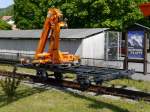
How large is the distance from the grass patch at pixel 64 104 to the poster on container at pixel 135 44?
727cm

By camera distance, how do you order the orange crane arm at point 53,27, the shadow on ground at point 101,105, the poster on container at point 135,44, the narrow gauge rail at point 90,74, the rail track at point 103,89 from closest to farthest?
the shadow on ground at point 101,105 < the rail track at point 103,89 < the narrow gauge rail at point 90,74 < the orange crane arm at point 53,27 < the poster on container at point 135,44

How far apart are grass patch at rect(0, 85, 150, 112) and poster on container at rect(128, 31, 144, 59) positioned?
727 cm

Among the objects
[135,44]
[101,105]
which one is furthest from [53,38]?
[101,105]

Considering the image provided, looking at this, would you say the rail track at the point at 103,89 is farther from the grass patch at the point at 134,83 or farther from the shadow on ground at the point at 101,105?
the grass patch at the point at 134,83

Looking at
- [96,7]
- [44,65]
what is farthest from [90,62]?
[96,7]

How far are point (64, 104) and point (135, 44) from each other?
947cm

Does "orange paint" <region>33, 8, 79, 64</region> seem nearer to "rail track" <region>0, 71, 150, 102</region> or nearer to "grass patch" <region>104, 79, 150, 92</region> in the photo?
"rail track" <region>0, 71, 150, 102</region>

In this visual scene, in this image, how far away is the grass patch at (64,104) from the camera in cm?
1254

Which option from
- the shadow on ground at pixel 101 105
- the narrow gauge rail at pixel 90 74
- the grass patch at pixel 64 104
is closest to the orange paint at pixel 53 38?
the narrow gauge rail at pixel 90 74

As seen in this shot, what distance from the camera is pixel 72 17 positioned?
165 ft

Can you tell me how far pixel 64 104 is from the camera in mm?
13344

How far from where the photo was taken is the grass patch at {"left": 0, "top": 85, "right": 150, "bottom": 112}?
12.5 metres

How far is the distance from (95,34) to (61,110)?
2012 cm

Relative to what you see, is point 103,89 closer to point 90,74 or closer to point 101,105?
point 90,74
